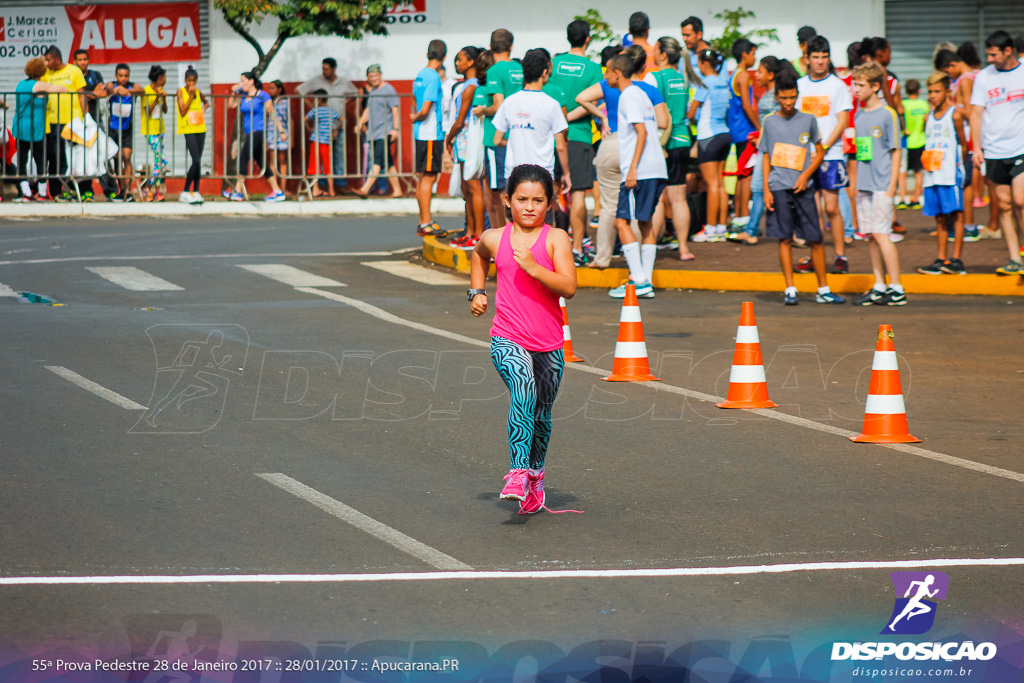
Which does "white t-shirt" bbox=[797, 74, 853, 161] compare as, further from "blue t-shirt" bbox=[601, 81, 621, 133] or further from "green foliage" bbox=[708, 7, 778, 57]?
"green foliage" bbox=[708, 7, 778, 57]

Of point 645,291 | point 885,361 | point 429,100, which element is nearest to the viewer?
point 885,361

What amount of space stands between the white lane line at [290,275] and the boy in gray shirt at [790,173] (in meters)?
4.49

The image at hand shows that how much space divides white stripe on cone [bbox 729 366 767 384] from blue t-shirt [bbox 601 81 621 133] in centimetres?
540

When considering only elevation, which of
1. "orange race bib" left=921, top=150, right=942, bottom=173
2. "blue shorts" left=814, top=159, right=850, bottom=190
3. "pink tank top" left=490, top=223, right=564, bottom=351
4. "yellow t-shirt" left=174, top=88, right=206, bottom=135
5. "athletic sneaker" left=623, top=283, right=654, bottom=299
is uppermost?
"yellow t-shirt" left=174, top=88, right=206, bottom=135

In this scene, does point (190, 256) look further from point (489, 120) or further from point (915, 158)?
point (915, 158)

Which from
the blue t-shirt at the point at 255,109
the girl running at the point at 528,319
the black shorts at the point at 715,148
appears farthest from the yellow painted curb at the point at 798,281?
the blue t-shirt at the point at 255,109

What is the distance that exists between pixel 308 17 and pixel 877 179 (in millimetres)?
17876

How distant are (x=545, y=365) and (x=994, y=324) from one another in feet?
22.8

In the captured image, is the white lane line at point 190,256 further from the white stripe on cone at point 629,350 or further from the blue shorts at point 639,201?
the white stripe on cone at point 629,350

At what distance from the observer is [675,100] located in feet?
47.9

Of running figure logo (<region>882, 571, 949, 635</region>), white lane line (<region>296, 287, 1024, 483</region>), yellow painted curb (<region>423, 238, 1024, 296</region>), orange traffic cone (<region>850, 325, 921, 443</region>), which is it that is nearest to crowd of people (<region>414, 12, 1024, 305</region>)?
yellow painted curb (<region>423, 238, 1024, 296</region>)

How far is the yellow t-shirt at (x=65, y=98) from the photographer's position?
2231cm

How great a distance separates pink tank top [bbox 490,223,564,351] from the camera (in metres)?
6.24

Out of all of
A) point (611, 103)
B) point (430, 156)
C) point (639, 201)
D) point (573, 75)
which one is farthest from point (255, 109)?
point (639, 201)
